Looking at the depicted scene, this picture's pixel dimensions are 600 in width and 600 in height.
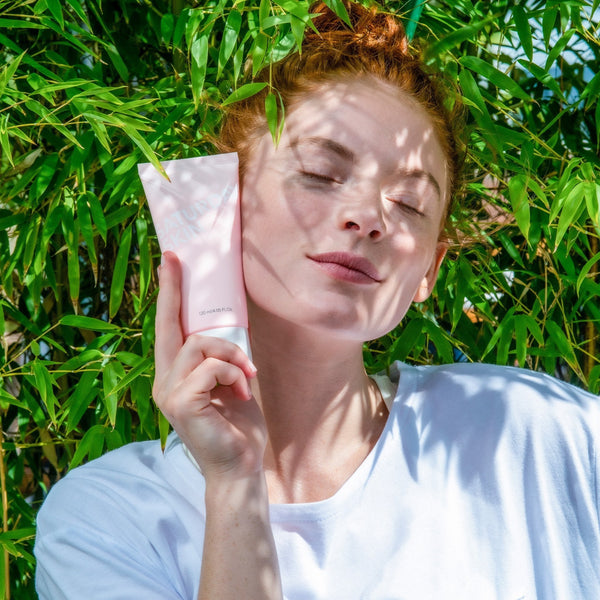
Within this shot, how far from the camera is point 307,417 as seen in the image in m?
1.15

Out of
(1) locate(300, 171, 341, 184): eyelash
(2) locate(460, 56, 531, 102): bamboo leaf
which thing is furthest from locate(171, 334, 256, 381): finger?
(2) locate(460, 56, 531, 102): bamboo leaf

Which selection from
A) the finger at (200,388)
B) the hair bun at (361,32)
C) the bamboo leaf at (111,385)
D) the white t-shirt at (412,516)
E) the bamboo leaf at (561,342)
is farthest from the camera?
the bamboo leaf at (561,342)

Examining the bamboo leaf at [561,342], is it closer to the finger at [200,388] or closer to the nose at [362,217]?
the nose at [362,217]

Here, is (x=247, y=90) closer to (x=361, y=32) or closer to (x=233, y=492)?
(x=361, y=32)

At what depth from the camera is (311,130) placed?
1052 millimetres

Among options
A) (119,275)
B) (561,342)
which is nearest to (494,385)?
(561,342)

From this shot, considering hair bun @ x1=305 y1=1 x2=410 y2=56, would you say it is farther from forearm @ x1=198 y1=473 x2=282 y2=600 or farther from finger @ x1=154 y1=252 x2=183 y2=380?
forearm @ x1=198 y1=473 x2=282 y2=600

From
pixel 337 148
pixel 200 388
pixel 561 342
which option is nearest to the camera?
pixel 200 388

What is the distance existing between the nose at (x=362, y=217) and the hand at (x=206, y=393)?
0.67 feet

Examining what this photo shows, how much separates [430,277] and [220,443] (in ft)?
1.38

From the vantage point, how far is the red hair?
3.64ft

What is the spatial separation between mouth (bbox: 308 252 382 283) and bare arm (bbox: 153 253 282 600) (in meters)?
0.15

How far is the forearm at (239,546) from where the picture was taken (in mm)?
938

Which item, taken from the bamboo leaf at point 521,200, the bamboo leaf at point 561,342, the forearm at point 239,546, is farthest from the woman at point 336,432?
the bamboo leaf at point 561,342
